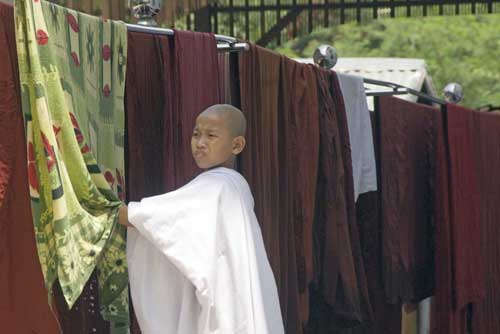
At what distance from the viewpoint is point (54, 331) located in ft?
13.0

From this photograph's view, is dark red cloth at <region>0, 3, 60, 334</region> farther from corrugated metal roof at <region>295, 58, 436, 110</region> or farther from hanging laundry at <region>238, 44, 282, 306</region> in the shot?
corrugated metal roof at <region>295, 58, 436, 110</region>

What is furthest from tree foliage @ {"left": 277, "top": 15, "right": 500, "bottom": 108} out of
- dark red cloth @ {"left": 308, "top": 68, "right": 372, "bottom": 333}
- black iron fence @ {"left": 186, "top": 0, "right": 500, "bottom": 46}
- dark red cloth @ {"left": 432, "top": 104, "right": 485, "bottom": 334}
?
dark red cloth @ {"left": 308, "top": 68, "right": 372, "bottom": 333}

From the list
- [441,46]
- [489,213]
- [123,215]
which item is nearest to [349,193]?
[123,215]

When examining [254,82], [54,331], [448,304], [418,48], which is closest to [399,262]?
[448,304]

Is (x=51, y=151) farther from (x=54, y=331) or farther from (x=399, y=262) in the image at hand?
(x=399, y=262)

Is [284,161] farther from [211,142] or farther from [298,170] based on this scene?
[211,142]

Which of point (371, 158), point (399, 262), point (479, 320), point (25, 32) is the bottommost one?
point (479, 320)

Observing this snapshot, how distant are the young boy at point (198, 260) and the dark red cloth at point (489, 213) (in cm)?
416

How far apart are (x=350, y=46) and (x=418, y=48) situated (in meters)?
1.61

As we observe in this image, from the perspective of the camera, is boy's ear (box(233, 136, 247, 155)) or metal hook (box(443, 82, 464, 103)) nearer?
boy's ear (box(233, 136, 247, 155))

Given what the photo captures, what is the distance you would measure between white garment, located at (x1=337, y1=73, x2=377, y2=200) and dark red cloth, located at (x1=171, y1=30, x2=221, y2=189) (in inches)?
65.8

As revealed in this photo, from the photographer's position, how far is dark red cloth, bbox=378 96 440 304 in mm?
7297

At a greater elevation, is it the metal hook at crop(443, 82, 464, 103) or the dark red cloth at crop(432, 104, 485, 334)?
the metal hook at crop(443, 82, 464, 103)

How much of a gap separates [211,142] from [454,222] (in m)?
3.49
